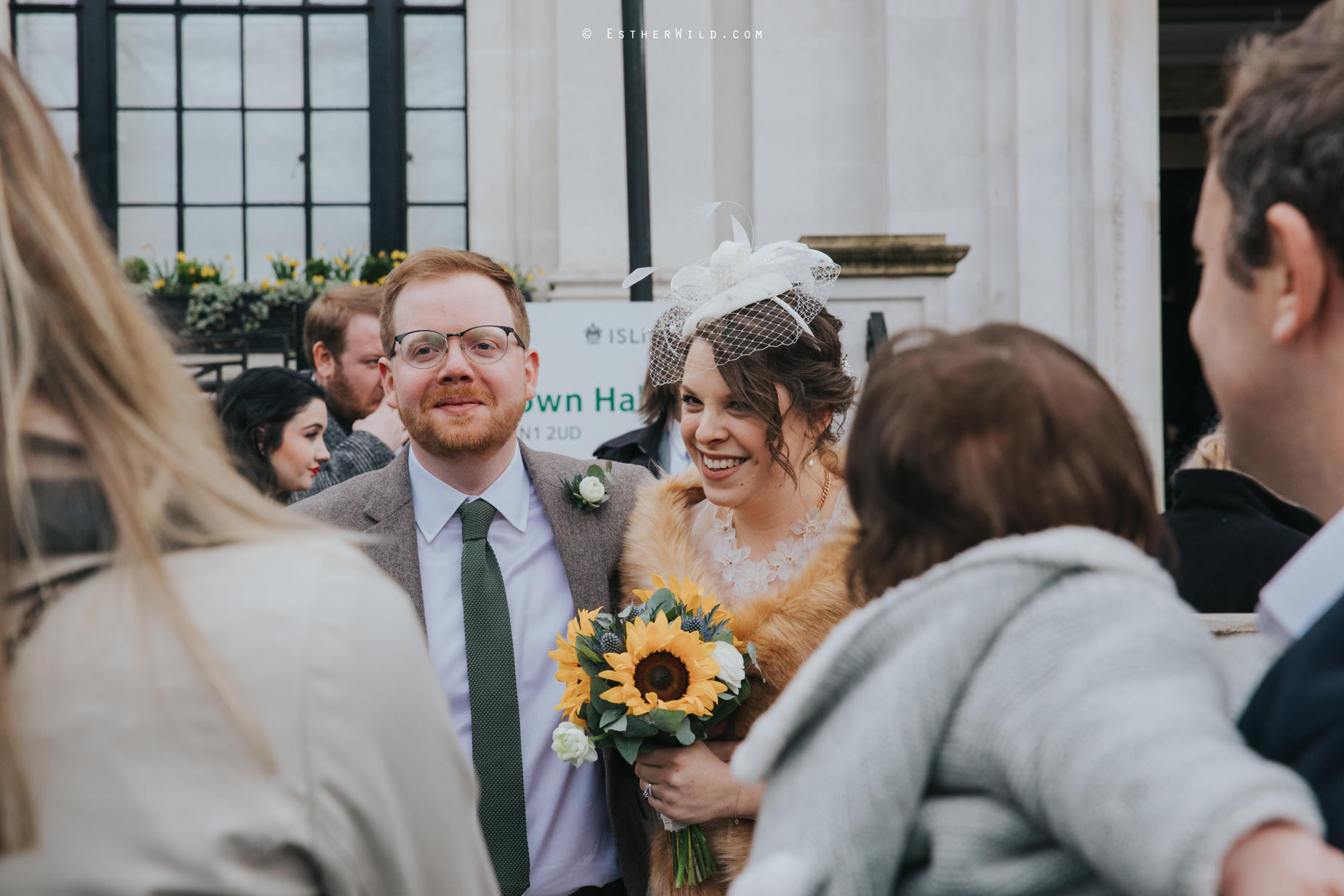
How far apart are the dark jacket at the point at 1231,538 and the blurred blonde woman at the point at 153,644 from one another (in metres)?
2.12

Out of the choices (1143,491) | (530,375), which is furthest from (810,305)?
(1143,491)

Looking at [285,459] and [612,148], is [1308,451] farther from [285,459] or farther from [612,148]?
[612,148]

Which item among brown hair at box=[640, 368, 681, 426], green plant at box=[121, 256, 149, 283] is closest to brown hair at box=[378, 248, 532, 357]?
brown hair at box=[640, 368, 681, 426]

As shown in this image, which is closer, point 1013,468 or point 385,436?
point 1013,468

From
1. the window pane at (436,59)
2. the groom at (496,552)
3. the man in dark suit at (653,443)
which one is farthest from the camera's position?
the window pane at (436,59)

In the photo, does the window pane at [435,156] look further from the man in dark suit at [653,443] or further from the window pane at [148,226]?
the man in dark suit at [653,443]

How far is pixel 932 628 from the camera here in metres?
1.26

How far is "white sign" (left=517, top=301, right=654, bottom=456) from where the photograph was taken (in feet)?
20.1

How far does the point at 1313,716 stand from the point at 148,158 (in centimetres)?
1134

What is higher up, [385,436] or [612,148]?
[612,148]

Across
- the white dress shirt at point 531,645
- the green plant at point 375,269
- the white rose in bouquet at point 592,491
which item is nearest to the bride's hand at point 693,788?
the white dress shirt at point 531,645

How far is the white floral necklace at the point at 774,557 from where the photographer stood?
2.74m

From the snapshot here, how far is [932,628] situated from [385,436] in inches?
149

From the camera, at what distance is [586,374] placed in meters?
6.18
